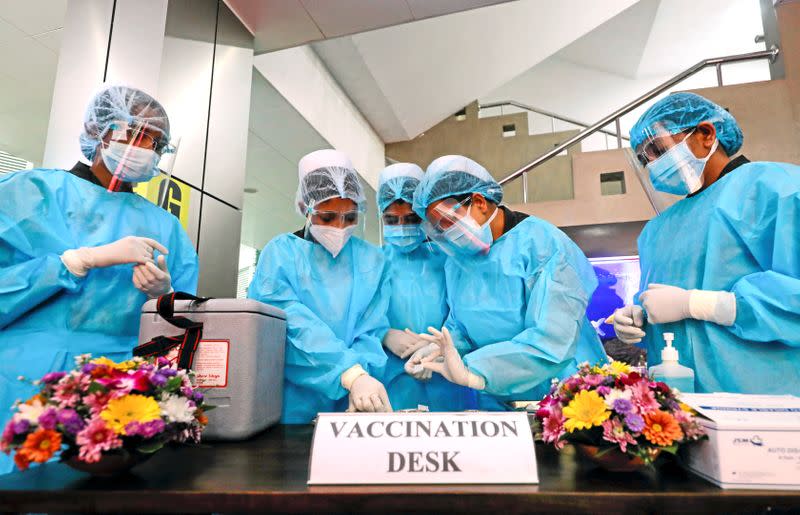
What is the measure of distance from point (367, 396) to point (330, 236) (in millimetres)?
552

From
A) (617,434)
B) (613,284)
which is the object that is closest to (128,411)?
(617,434)

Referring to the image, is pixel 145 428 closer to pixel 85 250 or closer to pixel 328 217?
pixel 85 250

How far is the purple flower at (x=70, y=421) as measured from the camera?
0.66 meters

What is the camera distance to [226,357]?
1002mm

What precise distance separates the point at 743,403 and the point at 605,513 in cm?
33

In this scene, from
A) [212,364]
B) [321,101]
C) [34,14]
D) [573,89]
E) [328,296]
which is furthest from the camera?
[573,89]

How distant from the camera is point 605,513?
0.61m

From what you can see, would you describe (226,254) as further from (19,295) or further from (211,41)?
(19,295)

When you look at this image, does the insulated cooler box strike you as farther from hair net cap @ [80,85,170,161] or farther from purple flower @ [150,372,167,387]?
hair net cap @ [80,85,170,161]

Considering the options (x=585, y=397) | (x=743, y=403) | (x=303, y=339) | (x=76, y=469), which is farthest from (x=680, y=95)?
(x=76, y=469)

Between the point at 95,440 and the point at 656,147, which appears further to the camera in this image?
the point at 656,147

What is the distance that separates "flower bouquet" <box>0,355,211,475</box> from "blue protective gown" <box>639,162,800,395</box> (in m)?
1.23

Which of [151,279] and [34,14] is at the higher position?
[34,14]

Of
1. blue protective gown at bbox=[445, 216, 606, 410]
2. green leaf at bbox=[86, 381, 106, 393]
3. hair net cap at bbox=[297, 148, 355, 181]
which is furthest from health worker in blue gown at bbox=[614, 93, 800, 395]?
green leaf at bbox=[86, 381, 106, 393]
